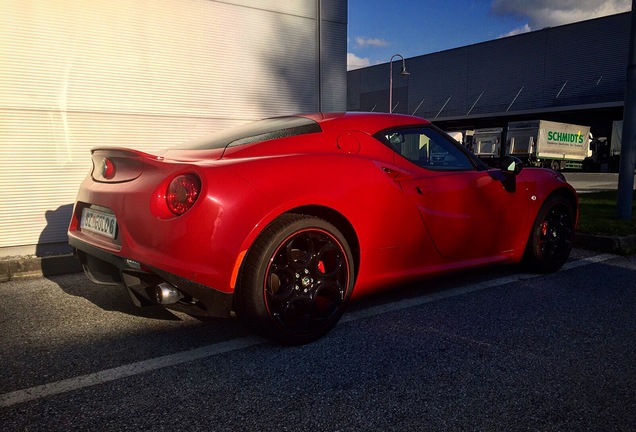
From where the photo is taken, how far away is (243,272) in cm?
248

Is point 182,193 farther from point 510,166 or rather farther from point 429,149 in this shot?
Answer: point 510,166

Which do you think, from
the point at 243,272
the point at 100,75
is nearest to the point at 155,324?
the point at 243,272

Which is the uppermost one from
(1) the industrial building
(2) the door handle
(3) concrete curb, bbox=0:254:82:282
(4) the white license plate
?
(1) the industrial building

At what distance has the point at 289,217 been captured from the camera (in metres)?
2.59

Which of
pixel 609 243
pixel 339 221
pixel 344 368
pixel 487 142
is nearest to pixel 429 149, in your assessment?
pixel 339 221

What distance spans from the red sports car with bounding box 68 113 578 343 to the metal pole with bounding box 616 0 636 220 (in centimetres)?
400

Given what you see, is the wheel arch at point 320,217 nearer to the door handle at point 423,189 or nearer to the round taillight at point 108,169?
the door handle at point 423,189

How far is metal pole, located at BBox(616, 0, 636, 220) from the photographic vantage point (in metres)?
6.64

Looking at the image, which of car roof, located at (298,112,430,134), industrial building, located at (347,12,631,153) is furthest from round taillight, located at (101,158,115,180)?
industrial building, located at (347,12,631,153)

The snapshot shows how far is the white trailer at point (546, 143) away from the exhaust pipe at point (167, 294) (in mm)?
29086

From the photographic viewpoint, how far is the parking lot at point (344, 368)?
192 centimetres

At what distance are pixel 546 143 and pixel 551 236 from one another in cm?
2773

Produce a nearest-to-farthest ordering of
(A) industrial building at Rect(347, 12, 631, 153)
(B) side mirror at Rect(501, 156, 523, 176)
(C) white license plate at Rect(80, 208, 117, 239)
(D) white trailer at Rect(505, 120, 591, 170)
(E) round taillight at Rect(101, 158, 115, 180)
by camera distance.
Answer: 1. (C) white license plate at Rect(80, 208, 117, 239)
2. (E) round taillight at Rect(101, 158, 115, 180)
3. (B) side mirror at Rect(501, 156, 523, 176)
4. (D) white trailer at Rect(505, 120, 591, 170)
5. (A) industrial building at Rect(347, 12, 631, 153)

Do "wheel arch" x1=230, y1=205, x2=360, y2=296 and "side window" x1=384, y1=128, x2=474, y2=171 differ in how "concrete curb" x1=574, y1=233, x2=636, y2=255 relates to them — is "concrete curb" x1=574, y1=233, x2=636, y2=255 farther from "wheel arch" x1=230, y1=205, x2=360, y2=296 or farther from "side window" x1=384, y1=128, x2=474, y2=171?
"wheel arch" x1=230, y1=205, x2=360, y2=296
